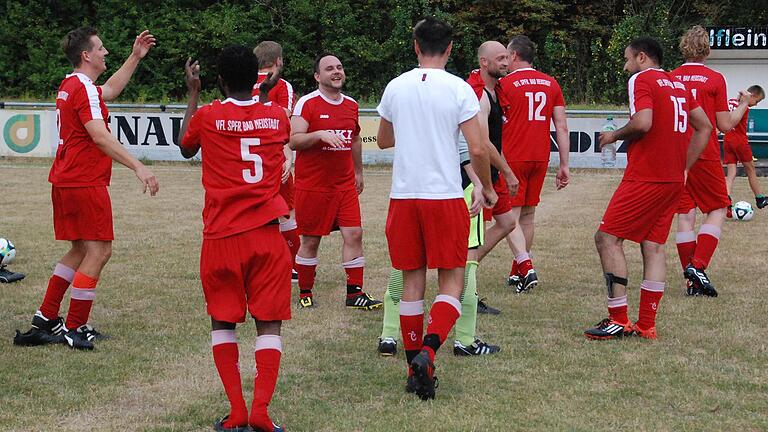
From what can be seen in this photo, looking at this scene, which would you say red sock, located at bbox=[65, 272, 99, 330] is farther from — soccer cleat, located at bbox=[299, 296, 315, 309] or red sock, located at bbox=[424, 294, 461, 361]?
red sock, located at bbox=[424, 294, 461, 361]

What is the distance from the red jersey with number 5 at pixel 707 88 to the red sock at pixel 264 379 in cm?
513

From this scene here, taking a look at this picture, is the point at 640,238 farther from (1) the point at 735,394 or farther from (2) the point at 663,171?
A: (1) the point at 735,394

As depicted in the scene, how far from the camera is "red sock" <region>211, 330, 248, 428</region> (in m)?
4.96

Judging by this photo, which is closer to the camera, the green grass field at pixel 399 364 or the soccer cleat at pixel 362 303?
the green grass field at pixel 399 364

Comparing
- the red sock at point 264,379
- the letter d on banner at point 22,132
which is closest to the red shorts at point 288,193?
the red sock at point 264,379

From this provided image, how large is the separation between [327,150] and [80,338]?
2.56 meters

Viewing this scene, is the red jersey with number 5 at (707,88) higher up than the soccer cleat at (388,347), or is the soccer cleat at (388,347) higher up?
the red jersey with number 5 at (707,88)

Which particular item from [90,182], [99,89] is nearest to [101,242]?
[90,182]

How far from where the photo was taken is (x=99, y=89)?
6762mm

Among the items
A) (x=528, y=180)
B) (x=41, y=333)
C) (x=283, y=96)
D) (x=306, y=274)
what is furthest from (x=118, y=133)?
(x=41, y=333)

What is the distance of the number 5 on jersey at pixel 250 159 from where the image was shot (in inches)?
198

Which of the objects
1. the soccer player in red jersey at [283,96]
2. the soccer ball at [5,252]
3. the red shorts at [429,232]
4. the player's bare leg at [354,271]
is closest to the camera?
the red shorts at [429,232]

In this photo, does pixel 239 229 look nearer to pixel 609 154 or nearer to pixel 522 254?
pixel 522 254

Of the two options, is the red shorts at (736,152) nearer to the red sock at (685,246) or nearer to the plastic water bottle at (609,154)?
the red sock at (685,246)
